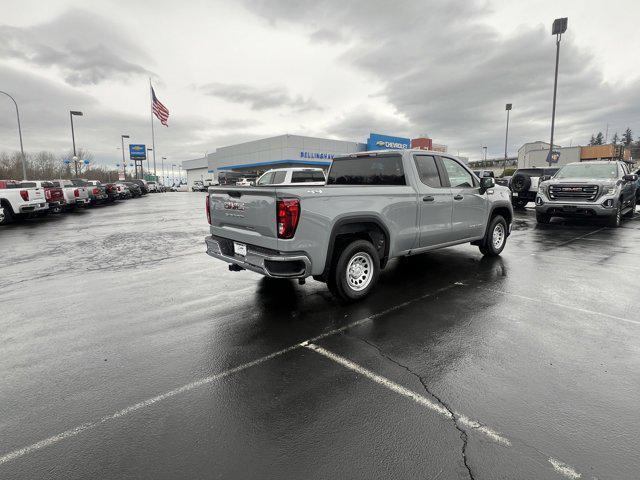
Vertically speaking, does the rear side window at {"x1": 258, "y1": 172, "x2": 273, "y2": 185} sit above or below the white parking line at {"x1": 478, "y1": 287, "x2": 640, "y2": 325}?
above

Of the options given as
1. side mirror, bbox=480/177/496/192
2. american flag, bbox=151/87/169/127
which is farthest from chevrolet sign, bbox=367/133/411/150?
side mirror, bbox=480/177/496/192

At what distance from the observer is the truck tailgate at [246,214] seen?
440 cm

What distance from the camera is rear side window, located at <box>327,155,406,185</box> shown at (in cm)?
Answer: 581

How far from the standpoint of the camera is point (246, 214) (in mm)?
4762

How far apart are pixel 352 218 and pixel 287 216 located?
3.18 feet

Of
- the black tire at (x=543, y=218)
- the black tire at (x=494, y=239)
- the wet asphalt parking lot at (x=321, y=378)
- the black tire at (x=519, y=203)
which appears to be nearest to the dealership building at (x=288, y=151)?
the black tire at (x=519, y=203)

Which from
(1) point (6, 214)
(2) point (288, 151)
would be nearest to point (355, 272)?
(1) point (6, 214)

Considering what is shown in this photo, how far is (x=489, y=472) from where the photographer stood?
2.23 metres

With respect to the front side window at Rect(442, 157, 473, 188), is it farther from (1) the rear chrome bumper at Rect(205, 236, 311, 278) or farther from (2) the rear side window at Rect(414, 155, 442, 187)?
(1) the rear chrome bumper at Rect(205, 236, 311, 278)

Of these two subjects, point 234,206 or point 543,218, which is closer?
point 234,206

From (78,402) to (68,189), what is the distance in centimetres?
2140

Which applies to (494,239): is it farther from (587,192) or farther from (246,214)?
(587,192)

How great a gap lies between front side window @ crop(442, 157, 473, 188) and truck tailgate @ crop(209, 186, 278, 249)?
3505 millimetres

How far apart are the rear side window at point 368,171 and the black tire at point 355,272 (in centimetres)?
130
